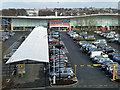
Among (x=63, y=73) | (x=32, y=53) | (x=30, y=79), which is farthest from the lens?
(x=63, y=73)

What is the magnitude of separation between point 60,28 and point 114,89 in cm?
2391

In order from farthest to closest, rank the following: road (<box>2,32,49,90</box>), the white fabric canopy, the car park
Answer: the car park → road (<box>2,32,49,90</box>) → the white fabric canopy

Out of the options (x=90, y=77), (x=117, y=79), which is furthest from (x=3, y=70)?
(x=117, y=79)

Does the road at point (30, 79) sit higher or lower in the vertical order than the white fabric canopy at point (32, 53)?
lower

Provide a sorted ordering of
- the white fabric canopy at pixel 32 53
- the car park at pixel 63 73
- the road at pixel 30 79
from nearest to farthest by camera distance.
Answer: the white fabric canopy at pixel 32 53 → the road at pixel 30 79 → the car park at pixel 63 73

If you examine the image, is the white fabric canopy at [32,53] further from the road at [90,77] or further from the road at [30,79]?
the road at [90,77]

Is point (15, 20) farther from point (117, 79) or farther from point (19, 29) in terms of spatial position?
point (117, 79)

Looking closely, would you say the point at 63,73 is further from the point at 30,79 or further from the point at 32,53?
the point at 32,53

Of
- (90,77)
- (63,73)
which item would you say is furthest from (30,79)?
(90,77)

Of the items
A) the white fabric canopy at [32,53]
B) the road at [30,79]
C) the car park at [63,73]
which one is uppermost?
the white fabric canopy at [32,53]

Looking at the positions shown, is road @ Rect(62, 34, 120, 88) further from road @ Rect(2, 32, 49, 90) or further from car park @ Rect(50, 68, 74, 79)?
road @ Rect(2, 32, 49, 90)

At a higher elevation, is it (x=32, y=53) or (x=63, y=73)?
(x=32, y=53)

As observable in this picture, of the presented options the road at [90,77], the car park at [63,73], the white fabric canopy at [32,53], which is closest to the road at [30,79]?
the car park at [63,73]

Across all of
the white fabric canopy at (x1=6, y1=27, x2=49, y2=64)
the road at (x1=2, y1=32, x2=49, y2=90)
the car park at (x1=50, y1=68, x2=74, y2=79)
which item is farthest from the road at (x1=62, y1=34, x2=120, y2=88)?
the white fabric canopy at (x1=6, y1=27, x2=49, y2=64)
